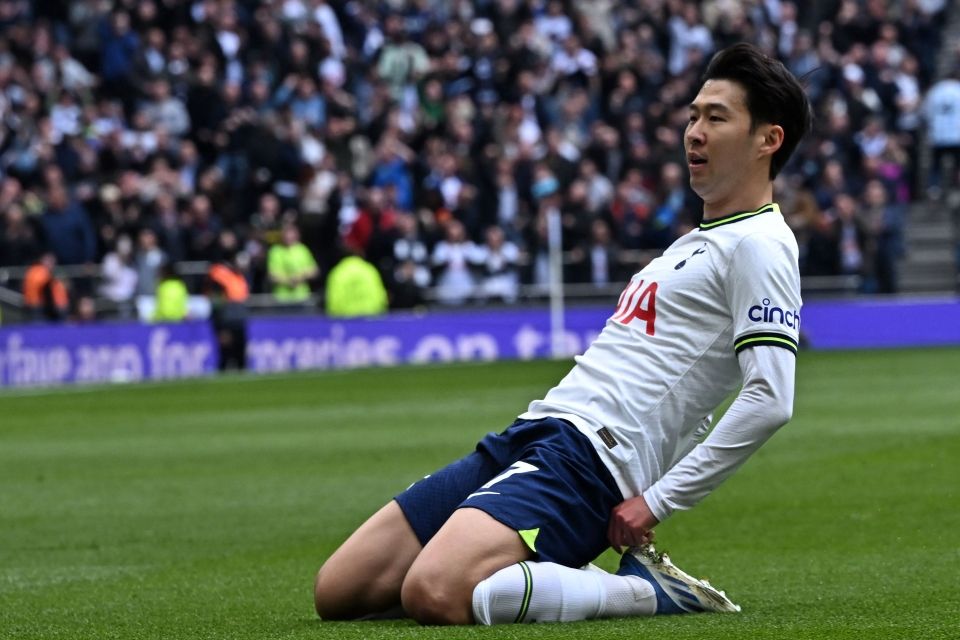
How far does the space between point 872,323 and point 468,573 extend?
2447cm

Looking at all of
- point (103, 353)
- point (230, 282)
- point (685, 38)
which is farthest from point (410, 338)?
point (685, 38)

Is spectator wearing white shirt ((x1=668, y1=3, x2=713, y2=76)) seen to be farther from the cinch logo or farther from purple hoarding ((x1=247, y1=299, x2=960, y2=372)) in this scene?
the cinch logo

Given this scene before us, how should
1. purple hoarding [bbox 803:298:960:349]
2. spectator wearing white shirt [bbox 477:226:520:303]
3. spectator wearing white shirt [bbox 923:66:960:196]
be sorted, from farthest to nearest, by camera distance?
spectator wearing white shirt [bbox 923:66:960:196] → purple hoarding [bbox 803:298:960:349] → spectator wearing white shirt [bbox 477:226:520:303]

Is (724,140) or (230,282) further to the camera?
(230,282)

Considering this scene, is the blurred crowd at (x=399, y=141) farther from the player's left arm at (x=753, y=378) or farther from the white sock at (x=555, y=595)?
the player's left arm at (x=753, y=378)

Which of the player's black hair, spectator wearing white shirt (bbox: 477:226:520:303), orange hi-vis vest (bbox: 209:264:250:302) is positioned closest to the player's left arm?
the player's black hair

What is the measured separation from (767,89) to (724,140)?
21cm

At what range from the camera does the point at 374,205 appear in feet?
95.1

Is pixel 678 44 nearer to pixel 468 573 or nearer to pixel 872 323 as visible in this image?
pixel 872 323

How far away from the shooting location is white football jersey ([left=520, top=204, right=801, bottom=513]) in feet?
20.6

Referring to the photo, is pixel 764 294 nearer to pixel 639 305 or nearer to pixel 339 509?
pixel 639 305

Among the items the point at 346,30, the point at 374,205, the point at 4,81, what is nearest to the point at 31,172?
the point at 4,81

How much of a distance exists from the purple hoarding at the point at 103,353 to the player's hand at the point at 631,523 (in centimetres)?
2033

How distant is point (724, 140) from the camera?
6363 mm
